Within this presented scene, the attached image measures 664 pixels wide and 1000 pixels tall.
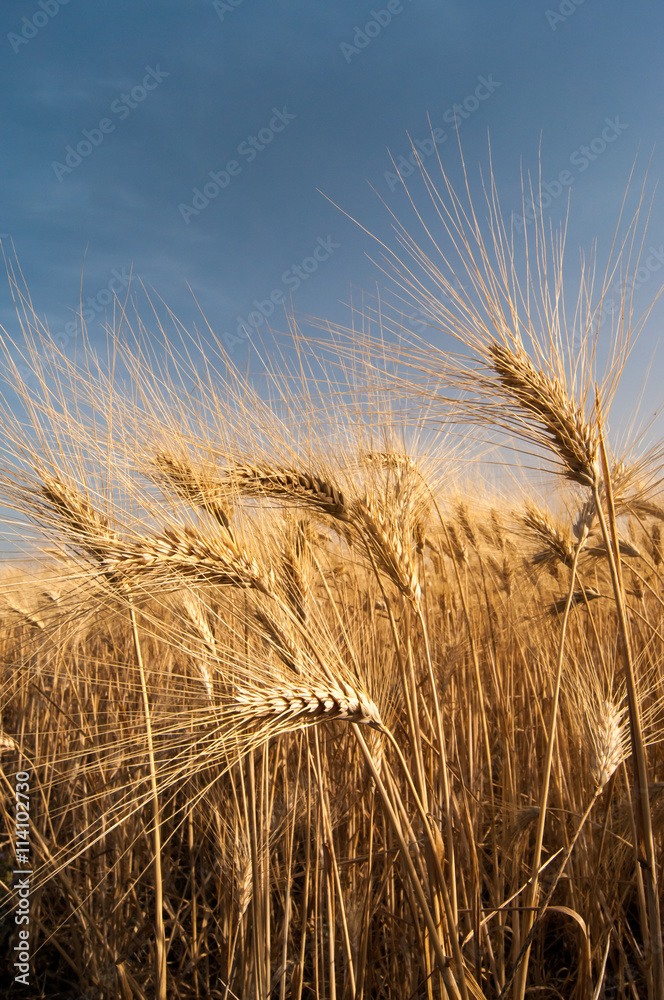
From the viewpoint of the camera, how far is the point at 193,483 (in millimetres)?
1606

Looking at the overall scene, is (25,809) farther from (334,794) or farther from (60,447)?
(60,447)

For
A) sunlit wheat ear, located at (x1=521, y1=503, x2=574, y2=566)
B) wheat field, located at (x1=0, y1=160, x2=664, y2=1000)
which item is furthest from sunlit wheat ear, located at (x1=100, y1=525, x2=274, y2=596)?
sunlit wheat ear, located at (x1=521, y1=503, x2=574, y2=566)

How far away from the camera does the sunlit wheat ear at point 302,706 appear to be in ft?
3.33

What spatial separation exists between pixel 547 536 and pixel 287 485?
1.25 m

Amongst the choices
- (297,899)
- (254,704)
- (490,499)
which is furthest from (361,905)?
(490,499)

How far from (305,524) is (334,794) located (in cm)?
93

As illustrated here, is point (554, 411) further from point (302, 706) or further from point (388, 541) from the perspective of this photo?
point (302, 706)

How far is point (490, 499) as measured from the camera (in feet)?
10.9

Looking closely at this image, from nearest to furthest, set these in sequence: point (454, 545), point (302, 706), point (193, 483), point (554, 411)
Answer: point (302, 706), point (554, 411), point (193, 483), point (454, 545)

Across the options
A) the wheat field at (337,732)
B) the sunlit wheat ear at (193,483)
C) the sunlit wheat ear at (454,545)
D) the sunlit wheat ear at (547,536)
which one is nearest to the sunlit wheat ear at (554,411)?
the wheat field at (337,732)

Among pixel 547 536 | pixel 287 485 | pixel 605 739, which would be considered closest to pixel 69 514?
pixel 287 485

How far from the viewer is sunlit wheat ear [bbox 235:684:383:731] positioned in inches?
40.0

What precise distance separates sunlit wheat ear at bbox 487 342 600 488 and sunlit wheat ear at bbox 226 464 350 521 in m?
0.53

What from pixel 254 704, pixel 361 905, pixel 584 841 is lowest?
pixel 361 905
